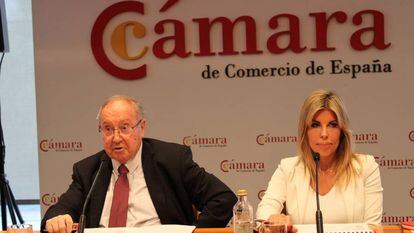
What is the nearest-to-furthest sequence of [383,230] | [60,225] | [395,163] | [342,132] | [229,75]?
[383,230] < [60,225] < [342,132] < [395,163] < [229,75]

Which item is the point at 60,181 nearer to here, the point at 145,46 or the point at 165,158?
the point at 145,46

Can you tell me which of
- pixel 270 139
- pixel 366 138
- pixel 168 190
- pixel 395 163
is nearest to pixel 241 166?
pixel 270 139

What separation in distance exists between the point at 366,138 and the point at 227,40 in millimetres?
1336

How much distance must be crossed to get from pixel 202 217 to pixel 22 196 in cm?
521

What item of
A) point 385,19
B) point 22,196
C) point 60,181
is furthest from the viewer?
point 22,196

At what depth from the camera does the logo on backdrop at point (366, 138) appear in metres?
5.36

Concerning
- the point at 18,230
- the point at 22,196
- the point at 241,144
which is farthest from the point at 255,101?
the point at 22,196

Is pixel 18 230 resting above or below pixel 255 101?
below

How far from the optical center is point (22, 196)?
7953 millimetres

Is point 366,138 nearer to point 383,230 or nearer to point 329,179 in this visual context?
point 329,179

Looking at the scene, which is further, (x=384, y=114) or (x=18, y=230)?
(x=384, y=114)

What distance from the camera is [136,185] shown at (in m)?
3.38

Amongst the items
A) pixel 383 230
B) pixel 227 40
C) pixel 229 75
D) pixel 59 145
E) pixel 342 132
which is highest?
pixel 227 40

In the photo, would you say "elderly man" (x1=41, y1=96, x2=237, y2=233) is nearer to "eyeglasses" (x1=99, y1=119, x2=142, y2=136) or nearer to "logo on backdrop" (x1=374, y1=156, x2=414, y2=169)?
"eyeglasses" (x1=99, y1=119, x2=142, y2=136)
